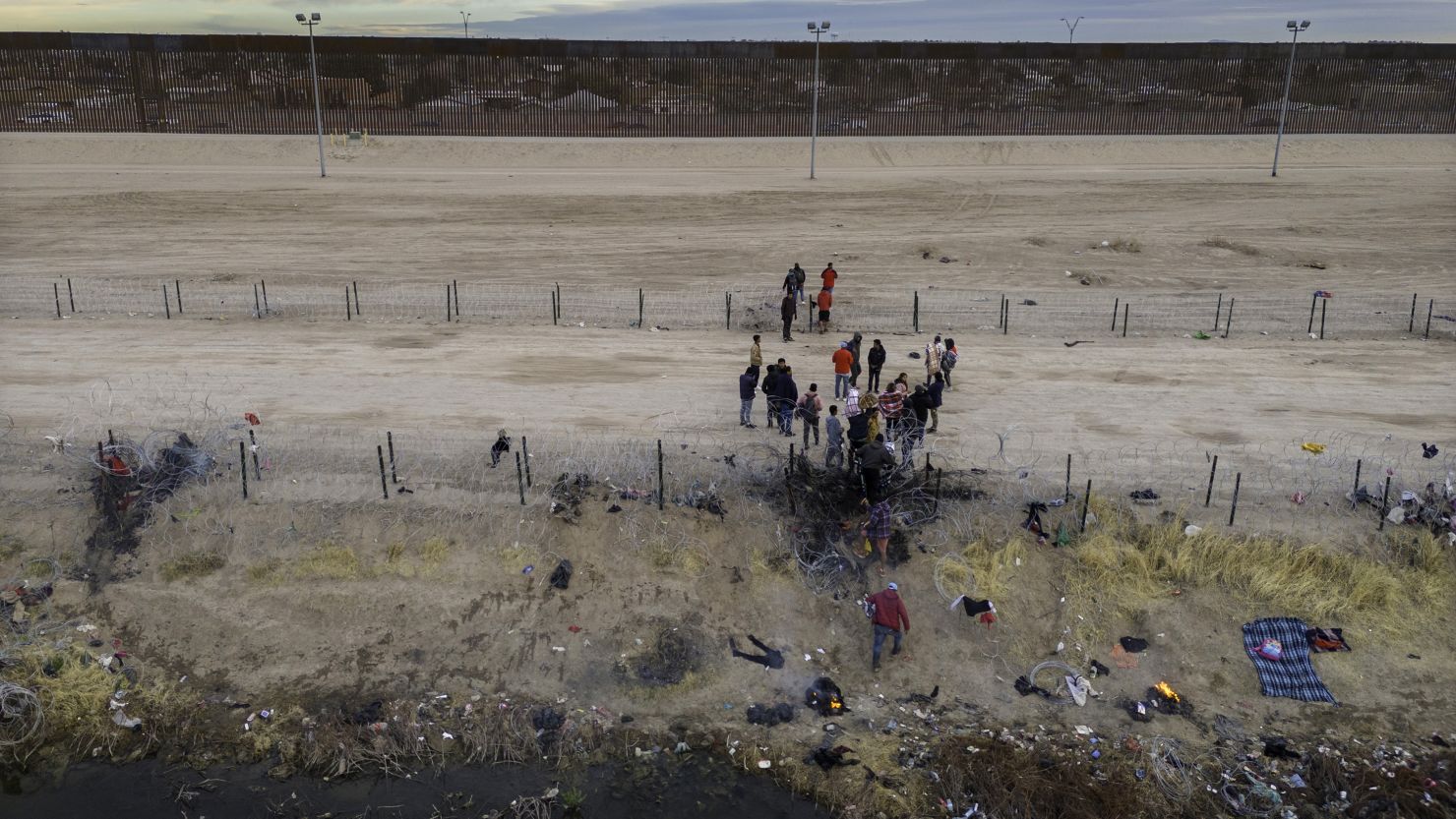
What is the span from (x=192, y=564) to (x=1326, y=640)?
50.0 feet

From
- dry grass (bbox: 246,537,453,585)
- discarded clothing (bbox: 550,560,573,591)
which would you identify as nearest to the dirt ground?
dry grass (bbox: 246,537,453,585)

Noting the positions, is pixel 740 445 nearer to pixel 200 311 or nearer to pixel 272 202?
pixel 200 311

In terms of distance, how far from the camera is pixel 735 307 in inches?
1022

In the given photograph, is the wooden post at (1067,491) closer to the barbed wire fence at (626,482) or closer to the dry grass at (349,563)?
the barbed wire fence at (626,482)

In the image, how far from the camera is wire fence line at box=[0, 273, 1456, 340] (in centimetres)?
2484

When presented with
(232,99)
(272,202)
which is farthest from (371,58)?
(272,202)

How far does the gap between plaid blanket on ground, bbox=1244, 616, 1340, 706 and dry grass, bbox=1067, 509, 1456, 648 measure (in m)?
0.29

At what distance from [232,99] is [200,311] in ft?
92.2

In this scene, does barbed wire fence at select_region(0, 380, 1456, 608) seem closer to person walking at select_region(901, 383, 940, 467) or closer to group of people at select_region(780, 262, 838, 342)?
person walking at select_region(901, 383, 940, 467)

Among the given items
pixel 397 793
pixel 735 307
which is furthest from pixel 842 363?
pixel 397 793

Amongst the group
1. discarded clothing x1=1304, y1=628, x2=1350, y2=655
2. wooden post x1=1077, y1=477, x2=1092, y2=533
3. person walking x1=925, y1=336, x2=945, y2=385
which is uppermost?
person walking x1=925, y1=336, x2=945, y2=385

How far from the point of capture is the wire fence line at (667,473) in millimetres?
15203

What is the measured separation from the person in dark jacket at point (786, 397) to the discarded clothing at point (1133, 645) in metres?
6.01

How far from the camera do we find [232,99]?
160 feet
